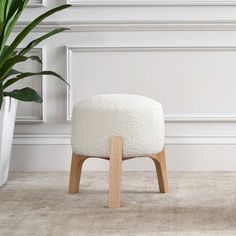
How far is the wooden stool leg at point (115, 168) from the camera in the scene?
2393mm

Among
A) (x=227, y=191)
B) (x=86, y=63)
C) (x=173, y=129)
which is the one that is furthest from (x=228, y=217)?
(x=86, y=63)

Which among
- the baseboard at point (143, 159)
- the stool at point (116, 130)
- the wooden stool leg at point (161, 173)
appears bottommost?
the baseboard at point (143, 159)

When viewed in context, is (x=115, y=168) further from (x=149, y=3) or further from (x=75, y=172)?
(x=149, y=3)

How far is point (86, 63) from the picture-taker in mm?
3104

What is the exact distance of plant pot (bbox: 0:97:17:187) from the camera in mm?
2719

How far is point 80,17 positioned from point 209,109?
2.33 feet

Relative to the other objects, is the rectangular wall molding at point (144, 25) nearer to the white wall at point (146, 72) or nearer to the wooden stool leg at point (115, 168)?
the white wall at point (146, 72)

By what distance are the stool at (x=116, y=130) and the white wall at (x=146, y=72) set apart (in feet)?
1.91

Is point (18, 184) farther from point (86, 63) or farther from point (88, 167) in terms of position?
point (86, 63)

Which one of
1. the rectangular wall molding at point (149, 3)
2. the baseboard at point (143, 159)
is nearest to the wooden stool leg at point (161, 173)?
the baseboard at point (143, 159)

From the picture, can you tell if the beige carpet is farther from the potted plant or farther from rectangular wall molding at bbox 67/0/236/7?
rectangular wall molding at bbox 67/0/236/7

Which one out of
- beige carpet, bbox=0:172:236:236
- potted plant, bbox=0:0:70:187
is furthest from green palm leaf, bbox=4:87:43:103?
beige carpet, bbox=0:172:236:236

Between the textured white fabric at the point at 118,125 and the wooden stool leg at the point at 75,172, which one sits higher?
the textured white fabric at the point at 118,125

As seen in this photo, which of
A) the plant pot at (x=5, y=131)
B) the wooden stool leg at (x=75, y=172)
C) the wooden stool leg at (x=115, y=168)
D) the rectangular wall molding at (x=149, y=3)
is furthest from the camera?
the rectangular wall molding at (x=149, y=3)
